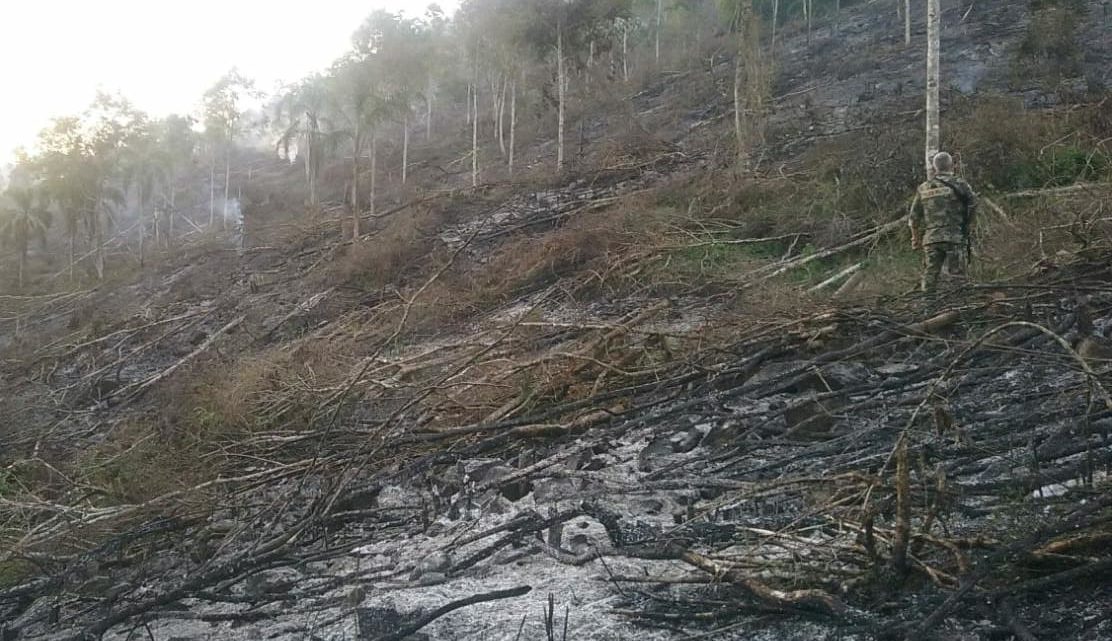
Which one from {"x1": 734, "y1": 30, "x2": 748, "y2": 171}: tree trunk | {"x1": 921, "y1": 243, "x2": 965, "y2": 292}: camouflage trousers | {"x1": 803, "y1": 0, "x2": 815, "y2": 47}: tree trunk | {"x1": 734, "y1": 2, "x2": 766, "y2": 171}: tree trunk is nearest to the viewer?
{"x1": 921, "y1": 243, "x2": 965, "y2": 292}: camouflage trousers

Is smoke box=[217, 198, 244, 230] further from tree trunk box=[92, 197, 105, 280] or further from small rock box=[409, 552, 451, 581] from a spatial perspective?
small rock box=[409, 552, 451, 581]

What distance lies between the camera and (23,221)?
1255 inches

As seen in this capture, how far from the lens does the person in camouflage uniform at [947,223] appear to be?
6145 mm

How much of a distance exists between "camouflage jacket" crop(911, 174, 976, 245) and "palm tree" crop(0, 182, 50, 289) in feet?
113

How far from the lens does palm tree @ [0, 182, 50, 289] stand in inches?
1249

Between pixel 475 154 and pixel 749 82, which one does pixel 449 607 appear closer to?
pixel 749 82

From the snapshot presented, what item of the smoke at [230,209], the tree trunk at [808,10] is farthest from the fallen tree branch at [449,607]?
the smoke at [230,209]

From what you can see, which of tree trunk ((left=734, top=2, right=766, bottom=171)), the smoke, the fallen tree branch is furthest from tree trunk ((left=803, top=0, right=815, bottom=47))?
the fallen tree branch

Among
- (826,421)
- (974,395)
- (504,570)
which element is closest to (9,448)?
(504,570)

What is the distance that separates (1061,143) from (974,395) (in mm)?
6807

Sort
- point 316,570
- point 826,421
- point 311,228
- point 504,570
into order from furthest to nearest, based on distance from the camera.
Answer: point 311,228
point 826,421
point 316,570
point 504,570

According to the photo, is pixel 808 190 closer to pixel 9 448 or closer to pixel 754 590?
pixel 754 590

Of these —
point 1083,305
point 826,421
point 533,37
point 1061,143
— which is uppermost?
point 533,37

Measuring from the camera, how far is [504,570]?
3.87m
